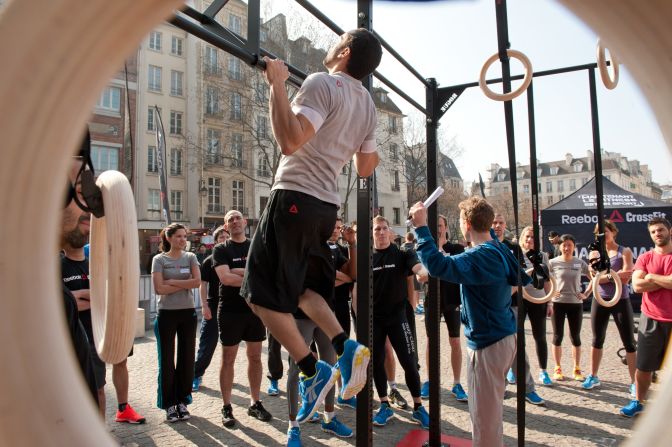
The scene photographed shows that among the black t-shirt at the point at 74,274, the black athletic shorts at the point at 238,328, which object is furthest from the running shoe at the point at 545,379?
the black t-shirt at the point at 74,274

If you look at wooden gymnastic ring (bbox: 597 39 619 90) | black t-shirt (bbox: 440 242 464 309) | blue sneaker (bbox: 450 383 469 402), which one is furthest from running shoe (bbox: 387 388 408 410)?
wooden gymnastic ring (bbox: 597 39 619 90)

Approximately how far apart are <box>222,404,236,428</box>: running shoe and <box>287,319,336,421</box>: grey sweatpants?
2.52 feet

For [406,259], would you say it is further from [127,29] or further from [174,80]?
[174,80]

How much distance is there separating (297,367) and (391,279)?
1549mm

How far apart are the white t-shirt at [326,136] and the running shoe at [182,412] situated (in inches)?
145

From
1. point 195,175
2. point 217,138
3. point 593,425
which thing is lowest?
point 593,425

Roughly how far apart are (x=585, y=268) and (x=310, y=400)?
20.8 feet

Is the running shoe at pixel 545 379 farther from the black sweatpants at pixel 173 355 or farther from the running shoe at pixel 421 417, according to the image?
the black sweatpants at pixel 173 355

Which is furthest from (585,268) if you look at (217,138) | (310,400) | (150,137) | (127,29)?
(150,137)

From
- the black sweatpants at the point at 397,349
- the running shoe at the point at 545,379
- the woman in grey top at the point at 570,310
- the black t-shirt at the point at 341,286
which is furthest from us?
the woman in grey top at the point at 570,310

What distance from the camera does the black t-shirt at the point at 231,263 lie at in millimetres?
5227

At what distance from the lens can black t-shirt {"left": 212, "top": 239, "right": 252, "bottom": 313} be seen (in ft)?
17.1

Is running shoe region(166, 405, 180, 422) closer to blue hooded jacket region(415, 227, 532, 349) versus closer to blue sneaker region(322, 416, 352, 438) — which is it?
blue sneaker region(322, 416, 352, 438)

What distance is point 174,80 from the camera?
31.9 m
